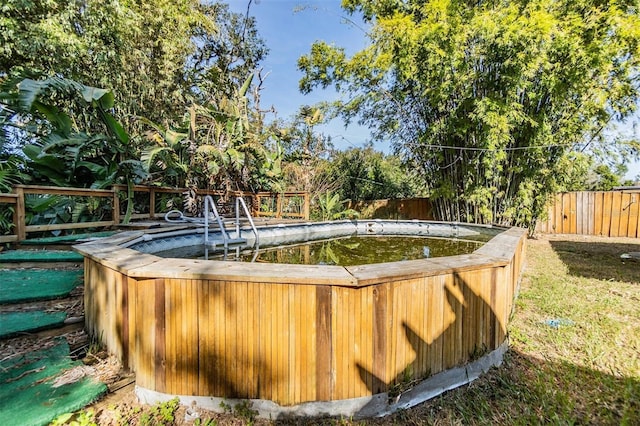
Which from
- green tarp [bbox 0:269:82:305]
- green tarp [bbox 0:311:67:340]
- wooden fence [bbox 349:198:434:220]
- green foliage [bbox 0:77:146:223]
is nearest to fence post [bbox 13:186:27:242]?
green tarp [bbox 0:269:82:305]

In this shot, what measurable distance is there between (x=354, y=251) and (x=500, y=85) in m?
5.10

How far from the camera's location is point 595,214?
848 centimetres

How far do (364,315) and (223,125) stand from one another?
6.52 m

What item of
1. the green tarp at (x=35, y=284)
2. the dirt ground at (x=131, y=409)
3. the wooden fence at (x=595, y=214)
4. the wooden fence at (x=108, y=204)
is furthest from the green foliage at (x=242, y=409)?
the wooden fence at (x=595, y=214)

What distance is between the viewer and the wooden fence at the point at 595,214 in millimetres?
8109

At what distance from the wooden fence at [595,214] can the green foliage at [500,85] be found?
2.14 metres

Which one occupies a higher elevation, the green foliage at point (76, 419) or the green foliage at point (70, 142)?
the green foliage at point (70, 142)

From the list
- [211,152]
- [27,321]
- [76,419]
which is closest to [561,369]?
[76,419]

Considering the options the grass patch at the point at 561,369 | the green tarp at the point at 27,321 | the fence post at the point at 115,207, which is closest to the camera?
the grass patch at the point at 561,369

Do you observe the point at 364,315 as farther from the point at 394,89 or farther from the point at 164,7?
the point at 164,7

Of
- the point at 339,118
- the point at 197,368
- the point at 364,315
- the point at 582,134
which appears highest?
the point at 339,118

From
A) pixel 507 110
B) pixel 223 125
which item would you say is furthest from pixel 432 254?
pixel 223 125

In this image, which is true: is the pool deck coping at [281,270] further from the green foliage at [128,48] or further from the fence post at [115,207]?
the green foliage at [128,48]

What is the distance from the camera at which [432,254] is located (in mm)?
4082
